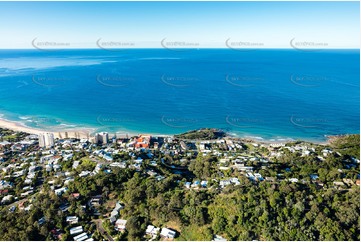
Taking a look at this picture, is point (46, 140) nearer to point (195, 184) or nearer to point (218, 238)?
point (195, 184)

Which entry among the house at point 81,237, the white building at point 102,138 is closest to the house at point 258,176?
the house at point 81,237

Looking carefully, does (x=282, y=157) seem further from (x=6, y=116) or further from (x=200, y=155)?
(x=6, y=116)

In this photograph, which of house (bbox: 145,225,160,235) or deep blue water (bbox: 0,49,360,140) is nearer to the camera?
house (bbox: 145,225,160,235)

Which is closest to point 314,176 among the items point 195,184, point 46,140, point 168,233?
point 195,184

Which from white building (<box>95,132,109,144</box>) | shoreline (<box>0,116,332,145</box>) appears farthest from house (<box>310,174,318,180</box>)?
white building (<box>95,132,109,144</box>)

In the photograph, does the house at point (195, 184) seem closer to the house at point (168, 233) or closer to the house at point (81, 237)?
the house at point (168, 233)

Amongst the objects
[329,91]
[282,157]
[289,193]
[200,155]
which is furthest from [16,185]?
[329,91]

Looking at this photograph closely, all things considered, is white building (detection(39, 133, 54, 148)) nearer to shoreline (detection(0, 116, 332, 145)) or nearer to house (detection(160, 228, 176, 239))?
shoreline (detection(0, 116, 332, 145))
